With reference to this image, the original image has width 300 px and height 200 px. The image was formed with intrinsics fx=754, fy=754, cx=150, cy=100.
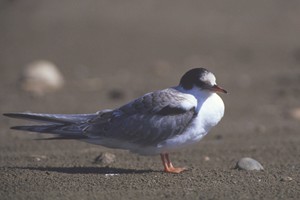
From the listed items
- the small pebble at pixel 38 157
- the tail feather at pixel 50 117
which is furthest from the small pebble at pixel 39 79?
the tail feather at pixel 50 117

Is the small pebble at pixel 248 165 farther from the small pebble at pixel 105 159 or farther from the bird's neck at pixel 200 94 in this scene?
the small pebble at pixel 105 159

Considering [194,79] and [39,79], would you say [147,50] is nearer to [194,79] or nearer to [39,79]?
[39,79]

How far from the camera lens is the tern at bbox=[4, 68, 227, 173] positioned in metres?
6.00

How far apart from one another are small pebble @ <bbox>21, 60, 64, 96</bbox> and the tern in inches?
173

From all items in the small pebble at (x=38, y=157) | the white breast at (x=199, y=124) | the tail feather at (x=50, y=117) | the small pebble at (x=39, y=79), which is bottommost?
the small pebble at (x=38, y=157)

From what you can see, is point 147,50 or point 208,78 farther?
point 147,50

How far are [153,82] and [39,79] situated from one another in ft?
5.61

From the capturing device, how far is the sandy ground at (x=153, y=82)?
222 inches

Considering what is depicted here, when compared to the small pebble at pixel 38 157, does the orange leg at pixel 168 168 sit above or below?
below

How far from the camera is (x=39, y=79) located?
1074 centimetres

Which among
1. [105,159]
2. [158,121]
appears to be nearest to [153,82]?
[105,159]

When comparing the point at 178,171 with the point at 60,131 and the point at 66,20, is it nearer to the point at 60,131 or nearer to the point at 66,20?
the point at 60,131

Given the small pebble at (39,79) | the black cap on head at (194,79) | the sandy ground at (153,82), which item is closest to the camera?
the sandy ground at (153,82)

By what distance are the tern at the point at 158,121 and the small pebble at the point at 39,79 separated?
4.39 m
